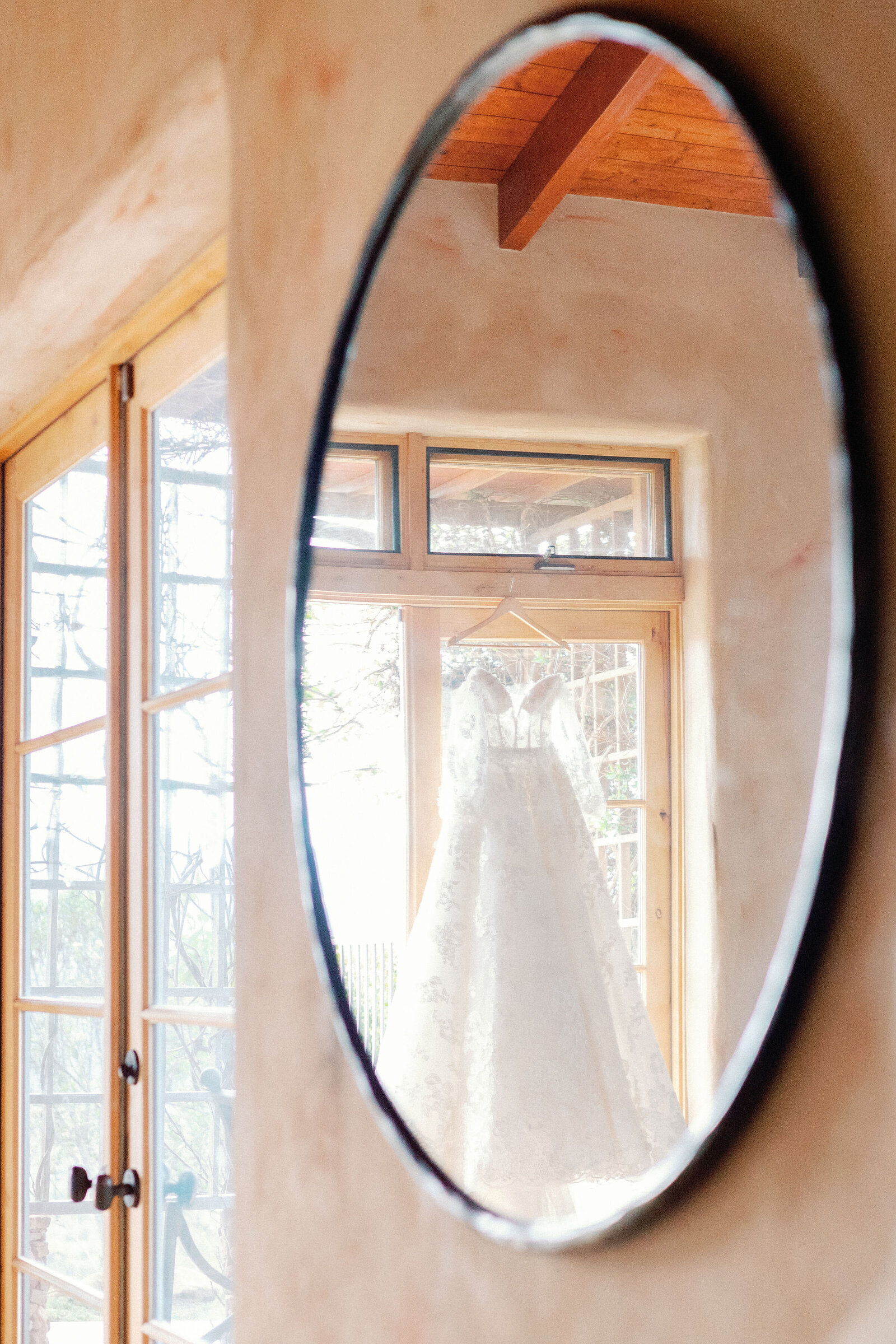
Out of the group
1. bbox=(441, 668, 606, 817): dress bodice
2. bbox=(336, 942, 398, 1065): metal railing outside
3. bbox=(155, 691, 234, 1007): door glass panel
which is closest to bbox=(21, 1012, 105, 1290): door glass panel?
bbox=(155, 691, 234, 1007): door glass panel

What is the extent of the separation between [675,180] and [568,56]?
0.49 ft

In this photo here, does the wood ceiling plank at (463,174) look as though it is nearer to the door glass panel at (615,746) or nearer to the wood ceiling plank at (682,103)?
the wood ceiling plank at (682,103)

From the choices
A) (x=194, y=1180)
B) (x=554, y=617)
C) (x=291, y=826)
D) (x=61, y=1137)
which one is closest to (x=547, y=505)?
(x=554, y=617)

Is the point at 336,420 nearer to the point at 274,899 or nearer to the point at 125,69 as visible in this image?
the point at 274,899

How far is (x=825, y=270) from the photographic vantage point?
52cm

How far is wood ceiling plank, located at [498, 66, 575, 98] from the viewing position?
703 mm

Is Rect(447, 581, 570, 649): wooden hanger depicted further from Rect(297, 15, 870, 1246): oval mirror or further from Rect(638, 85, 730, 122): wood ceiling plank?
Rect(638, 85, 730, 122): wood ceiling plank

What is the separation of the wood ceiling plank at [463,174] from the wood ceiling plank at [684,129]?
0.12 meters

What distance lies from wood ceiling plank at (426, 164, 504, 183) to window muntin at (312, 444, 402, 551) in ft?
0.56

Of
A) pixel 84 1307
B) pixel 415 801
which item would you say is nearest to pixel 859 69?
pixel 415 801

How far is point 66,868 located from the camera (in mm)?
2223

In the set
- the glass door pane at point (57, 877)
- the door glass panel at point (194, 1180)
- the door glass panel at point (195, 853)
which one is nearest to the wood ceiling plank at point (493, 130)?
the door glass panel at point (195, 853)

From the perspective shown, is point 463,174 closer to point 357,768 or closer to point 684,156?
point 684,156

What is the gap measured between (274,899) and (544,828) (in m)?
0.49
